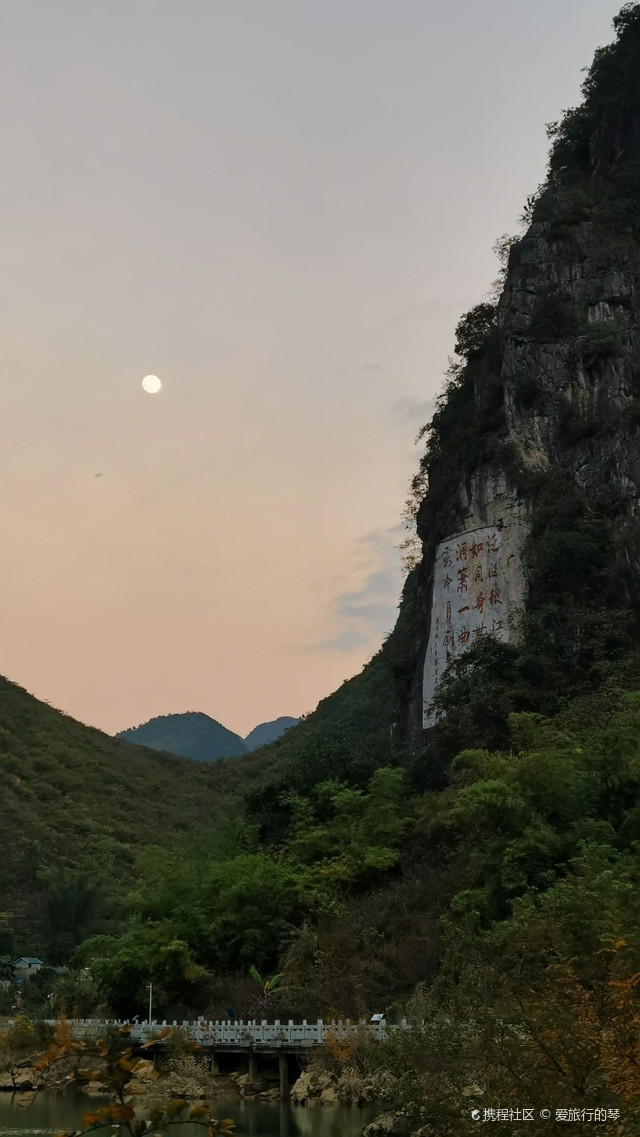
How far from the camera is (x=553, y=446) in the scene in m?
35.2

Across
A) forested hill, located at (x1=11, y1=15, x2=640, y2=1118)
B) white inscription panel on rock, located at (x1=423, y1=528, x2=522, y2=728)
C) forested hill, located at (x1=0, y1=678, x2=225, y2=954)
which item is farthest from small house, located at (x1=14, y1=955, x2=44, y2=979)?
white inscription panel on rock, located at (x1=423, y1=528, x2=522, y2=728)

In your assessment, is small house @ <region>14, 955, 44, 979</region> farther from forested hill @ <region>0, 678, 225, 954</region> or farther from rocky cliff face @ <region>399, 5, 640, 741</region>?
rocky cliff face @ <region>399, 5, 640, 741</region>

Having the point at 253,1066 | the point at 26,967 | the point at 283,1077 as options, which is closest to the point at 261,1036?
the point at 253,1066

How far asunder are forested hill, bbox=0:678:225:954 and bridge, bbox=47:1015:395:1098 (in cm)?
2357

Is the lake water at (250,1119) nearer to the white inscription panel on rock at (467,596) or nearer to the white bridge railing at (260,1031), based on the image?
the white bridge railing at (260,1031)

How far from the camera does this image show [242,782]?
7619 cm

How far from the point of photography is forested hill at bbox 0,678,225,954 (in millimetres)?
52781

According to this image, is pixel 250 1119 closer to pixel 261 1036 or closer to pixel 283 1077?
pixel 283 1077

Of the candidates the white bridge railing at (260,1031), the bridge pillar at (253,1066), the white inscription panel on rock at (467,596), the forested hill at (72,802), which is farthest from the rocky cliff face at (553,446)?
the forested hill at (72,802)

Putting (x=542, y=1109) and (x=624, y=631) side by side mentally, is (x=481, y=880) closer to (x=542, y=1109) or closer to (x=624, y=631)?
(x=624, y=631)

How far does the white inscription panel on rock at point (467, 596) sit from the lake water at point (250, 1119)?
14.1 m

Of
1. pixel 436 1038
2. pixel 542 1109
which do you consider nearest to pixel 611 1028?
pixel 542 1109

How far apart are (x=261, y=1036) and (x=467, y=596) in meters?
13.9

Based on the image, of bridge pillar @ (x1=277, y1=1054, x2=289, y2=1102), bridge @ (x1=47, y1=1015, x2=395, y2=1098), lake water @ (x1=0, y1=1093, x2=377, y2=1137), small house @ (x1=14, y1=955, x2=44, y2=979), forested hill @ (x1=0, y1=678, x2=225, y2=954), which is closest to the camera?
lake water @ (x1=0, y1=1093, x2=377, y2=1137)
